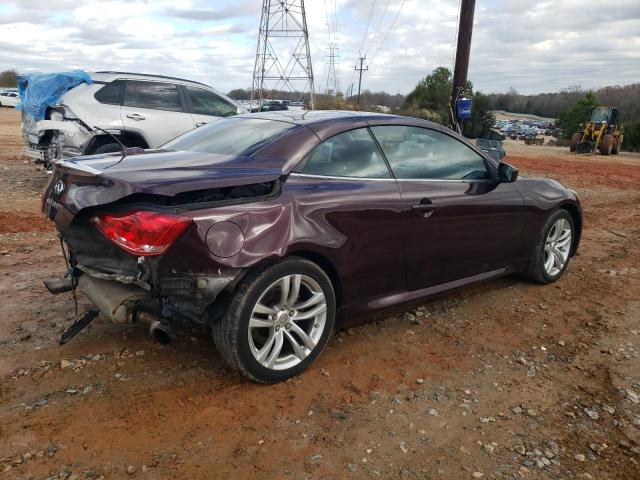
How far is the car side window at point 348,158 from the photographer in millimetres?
3305

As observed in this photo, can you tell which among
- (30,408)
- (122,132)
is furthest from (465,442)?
(122,132)

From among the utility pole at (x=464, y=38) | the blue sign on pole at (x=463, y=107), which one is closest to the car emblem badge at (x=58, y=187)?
the blue sign on pole at (x=463, y=107)

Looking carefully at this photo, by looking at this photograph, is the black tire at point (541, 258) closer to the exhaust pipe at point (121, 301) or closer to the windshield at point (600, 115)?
the exhaust pipe at point (121, 301)

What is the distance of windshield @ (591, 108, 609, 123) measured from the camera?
2659cm

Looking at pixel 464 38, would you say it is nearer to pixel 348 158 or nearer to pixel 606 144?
pixel 348 158

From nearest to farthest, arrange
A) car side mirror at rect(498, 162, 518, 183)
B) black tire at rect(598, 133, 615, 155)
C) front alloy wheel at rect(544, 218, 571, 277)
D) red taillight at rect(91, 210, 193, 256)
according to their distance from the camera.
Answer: red taillight at rect(91, 210, 193, 256) < car side mirror at rect(498, 162, 518, 183) < front alloy wheel at rect(544, 218, 571, 277) < black tire at rect(598, 133, 615, 155)

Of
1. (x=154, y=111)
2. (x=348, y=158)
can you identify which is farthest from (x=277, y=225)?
(x=154, y=111)

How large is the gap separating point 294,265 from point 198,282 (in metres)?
0.55

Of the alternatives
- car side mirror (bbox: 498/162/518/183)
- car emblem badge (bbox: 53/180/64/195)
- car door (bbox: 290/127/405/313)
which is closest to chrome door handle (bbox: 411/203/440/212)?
car door (bbox: 290/127/405/313)

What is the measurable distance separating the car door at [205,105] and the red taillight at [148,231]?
6838 mm

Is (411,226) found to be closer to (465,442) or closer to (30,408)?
(465,442)

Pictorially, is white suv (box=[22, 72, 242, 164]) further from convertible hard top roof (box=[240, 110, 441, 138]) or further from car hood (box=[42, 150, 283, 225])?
car hood (box=[42, 150, 283, 225])

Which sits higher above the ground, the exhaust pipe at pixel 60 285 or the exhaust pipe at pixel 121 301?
the exhaust pipe at pixel 121 301

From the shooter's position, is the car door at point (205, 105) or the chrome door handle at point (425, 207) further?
the car door at point (205, 105)
